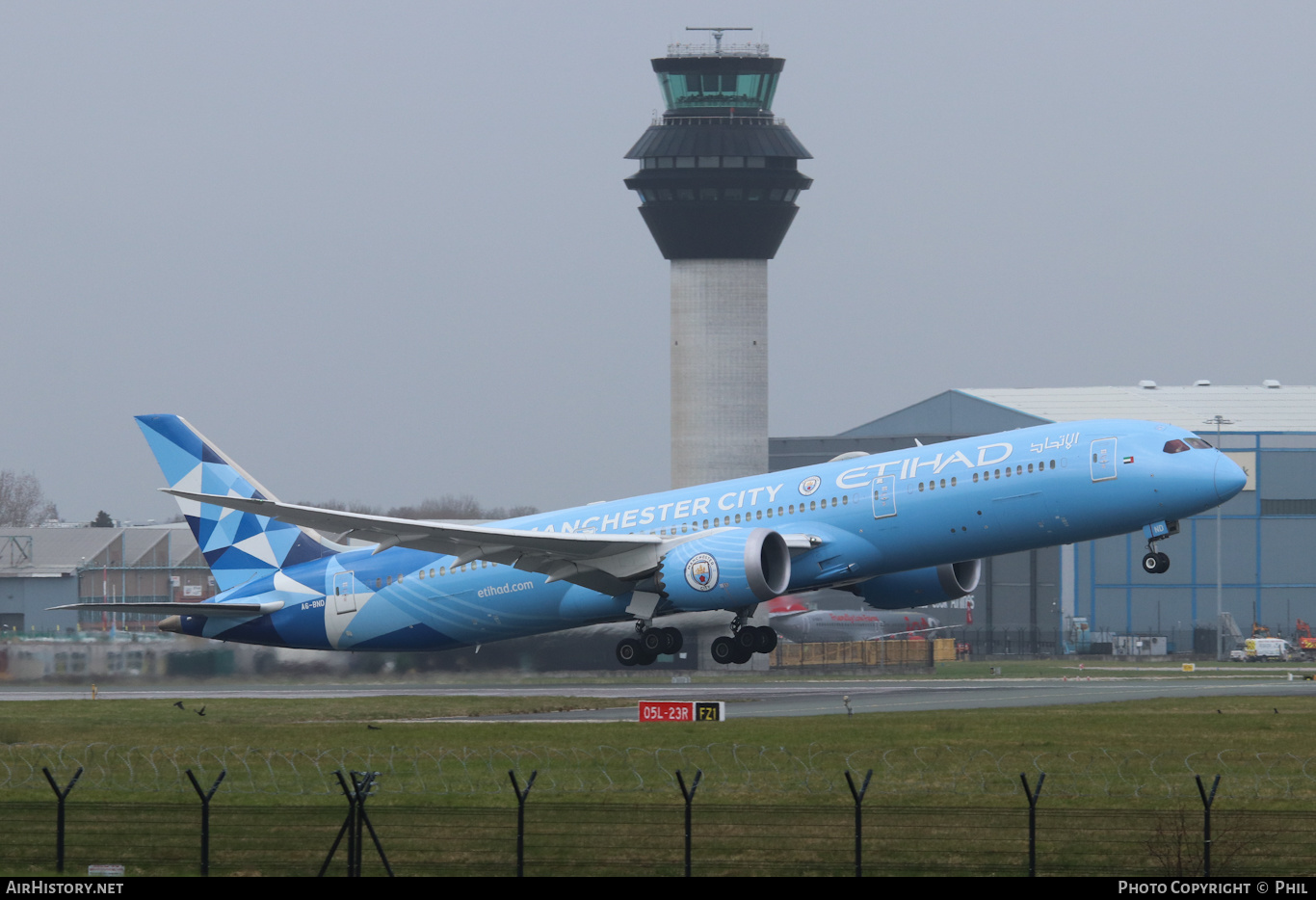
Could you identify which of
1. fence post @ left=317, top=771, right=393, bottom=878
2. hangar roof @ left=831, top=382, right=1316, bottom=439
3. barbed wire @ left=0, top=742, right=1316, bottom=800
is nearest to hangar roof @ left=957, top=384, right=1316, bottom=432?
hangar roof @ left=831, top=382, right=1316, bottom=439

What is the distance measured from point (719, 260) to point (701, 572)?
78679 mm

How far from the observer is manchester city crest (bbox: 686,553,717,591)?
44438 mm

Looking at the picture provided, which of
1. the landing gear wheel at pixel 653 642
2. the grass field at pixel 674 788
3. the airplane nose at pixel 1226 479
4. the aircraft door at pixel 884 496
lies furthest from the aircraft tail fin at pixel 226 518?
the airplane nose at pixel 1226 479

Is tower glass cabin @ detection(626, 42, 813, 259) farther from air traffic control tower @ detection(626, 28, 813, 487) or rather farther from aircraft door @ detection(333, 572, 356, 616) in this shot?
aircraft door @ detection(333, 572, 356, 616)

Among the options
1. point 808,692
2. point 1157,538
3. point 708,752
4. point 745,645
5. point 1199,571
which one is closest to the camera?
point 708,752

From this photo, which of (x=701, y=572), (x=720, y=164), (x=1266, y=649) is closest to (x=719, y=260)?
(x=720, y=164)

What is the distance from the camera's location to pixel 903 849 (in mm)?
24172

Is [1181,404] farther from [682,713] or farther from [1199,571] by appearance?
[682,713]

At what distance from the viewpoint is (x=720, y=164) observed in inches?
4774

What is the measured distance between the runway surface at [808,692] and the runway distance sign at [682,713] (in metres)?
2.27

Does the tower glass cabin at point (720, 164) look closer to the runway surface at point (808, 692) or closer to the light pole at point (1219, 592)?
the light pole at point (1219, 592)
